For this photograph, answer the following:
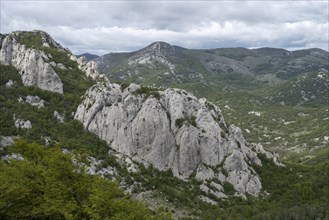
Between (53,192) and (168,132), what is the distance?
289ft

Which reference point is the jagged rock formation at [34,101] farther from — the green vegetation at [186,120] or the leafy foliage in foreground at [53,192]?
the leafy foliage in foreground at [53,192]

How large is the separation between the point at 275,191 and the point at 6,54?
121268 mm

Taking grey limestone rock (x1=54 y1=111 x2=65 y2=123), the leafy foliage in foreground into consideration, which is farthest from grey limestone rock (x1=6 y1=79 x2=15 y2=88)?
the leafy foliage in foreground

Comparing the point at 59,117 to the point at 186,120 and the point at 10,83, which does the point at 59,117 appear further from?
the point at 186,120

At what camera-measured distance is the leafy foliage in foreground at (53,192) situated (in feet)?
117

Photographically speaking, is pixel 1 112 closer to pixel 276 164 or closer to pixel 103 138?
pixel 103 138

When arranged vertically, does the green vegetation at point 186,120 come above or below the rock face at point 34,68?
below

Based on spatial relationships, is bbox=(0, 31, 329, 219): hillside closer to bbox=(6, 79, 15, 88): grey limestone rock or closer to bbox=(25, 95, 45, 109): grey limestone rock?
bbox=(25, 95, 45, 109): grey limestone rock

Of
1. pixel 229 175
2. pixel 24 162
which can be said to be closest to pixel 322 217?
pixel 229 175

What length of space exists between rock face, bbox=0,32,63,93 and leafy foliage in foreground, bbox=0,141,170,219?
104395mm

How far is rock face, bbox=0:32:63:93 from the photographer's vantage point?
14200 cm

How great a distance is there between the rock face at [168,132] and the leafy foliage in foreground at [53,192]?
7950 centimetres

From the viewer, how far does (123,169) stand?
113m

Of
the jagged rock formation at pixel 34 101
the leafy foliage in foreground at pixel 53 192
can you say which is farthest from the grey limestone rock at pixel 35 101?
the leafy foliage in foreground at pixel 53 192
